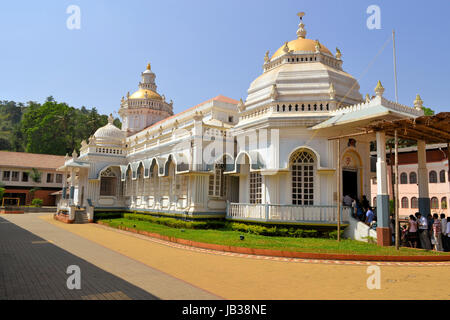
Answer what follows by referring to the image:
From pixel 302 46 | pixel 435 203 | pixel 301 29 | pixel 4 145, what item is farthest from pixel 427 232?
pixel 4 145

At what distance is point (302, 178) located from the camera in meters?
15.3

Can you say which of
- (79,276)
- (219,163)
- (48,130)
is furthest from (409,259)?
(48,130)

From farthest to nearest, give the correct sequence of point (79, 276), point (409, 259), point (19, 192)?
point (19, 192), point (409, 259), point (79, 276)

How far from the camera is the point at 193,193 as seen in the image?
18.0m

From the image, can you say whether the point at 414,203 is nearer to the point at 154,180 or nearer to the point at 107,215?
the point at 154,180

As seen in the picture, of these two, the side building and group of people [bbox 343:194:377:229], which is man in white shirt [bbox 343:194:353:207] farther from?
the side building

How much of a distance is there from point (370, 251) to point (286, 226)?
4.31 metres

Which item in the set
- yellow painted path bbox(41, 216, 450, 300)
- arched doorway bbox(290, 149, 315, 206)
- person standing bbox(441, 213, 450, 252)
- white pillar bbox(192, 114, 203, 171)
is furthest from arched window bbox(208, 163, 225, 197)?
person standing bbox(441, 213, 450, 252)

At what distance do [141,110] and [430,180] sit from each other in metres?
30.4

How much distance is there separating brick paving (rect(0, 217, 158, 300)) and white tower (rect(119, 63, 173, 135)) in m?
25.8

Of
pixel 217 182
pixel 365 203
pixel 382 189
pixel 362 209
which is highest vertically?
pixel 217 182

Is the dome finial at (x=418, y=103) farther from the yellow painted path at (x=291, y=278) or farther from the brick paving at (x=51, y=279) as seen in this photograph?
the brick paving at (x=51, y=279)

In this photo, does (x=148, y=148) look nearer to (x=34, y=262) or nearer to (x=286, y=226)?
(x=286, y=226)

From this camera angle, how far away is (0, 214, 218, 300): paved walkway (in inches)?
246
